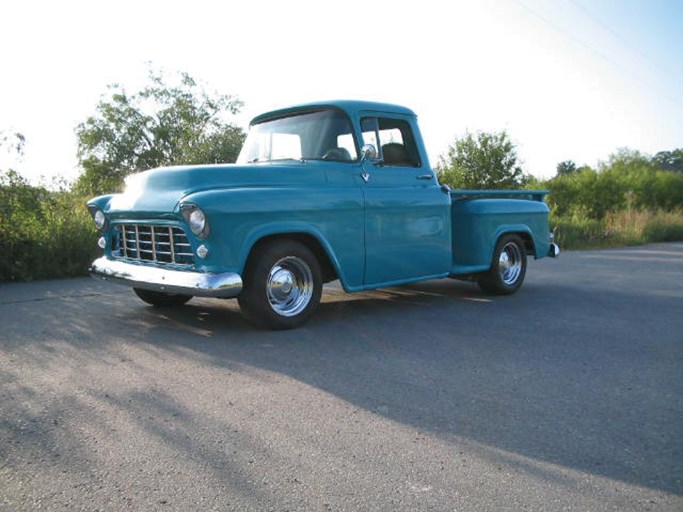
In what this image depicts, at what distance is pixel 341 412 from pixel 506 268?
4.60 metres

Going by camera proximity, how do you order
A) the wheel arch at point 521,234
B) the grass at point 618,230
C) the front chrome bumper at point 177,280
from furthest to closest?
the grass at point 618,230 → the wheel arch at point 521,234 → the front chrome bumper at point 177,280

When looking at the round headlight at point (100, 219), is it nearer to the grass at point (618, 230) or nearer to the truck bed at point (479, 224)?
the truck bed at point (479, 224)

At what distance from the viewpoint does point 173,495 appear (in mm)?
2188

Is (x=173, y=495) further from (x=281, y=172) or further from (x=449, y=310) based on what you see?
(x=449, y=310)

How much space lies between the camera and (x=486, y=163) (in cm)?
2306

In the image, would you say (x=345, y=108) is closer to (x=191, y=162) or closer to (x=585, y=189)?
(x=191, y=162)

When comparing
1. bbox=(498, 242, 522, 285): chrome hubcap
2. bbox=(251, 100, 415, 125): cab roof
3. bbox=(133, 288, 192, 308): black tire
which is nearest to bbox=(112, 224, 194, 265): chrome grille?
bbox=(133, 288, 192, 308): black tire

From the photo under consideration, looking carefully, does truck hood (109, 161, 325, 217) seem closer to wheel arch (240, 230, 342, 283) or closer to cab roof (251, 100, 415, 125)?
wheel arch (240, 230, 342, 283)

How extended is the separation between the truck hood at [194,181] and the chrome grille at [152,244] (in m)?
0.16

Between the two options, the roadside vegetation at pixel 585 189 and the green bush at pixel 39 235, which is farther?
the roadside vegetation at pixel 585 189

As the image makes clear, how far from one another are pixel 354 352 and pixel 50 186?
669cm

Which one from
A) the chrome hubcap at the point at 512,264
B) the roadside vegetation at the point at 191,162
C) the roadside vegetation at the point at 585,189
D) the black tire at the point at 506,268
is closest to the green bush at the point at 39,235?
the roadside vegetation at the point at 191,162

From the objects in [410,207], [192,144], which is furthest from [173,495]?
[192,144]

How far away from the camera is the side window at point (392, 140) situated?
5605 millimetres
